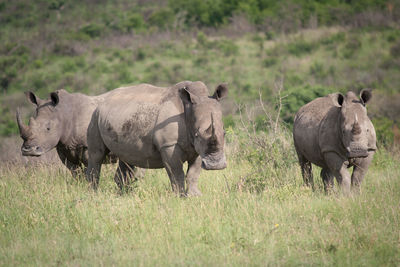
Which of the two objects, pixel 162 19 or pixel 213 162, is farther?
pixel 162 19

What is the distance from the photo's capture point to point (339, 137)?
7156 millimetres

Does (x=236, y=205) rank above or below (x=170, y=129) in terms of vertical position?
below

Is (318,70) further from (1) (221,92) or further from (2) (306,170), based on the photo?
(1) (221,92)

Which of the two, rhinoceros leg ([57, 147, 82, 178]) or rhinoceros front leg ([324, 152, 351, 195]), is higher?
rhinoceros front leg ([324, 152, 351, 195])

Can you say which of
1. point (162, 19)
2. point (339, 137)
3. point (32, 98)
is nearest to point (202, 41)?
point (162, 19)

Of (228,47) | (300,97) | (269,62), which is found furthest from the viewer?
(228,47)

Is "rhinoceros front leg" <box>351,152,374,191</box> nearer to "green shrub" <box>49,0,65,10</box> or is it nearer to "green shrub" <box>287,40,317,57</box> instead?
"green shrub" <box>287,40,317,57</box>

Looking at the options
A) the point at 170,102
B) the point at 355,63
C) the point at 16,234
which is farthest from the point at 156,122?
the point at 355,63

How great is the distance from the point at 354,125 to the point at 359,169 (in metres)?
0.86

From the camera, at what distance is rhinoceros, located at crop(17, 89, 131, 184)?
8.80 m

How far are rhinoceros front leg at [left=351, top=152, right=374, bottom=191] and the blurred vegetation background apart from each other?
12.4 metres

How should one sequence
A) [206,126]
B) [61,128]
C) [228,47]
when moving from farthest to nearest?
[228,47]
[61,128]
[206,126]

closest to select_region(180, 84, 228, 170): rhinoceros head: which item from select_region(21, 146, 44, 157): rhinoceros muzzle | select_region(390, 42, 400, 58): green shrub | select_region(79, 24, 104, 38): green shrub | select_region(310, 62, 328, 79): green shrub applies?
select_region(21, 146, 44, 157): rhinoceros muzzle

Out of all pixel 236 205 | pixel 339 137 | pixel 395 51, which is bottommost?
pixel 395 51
